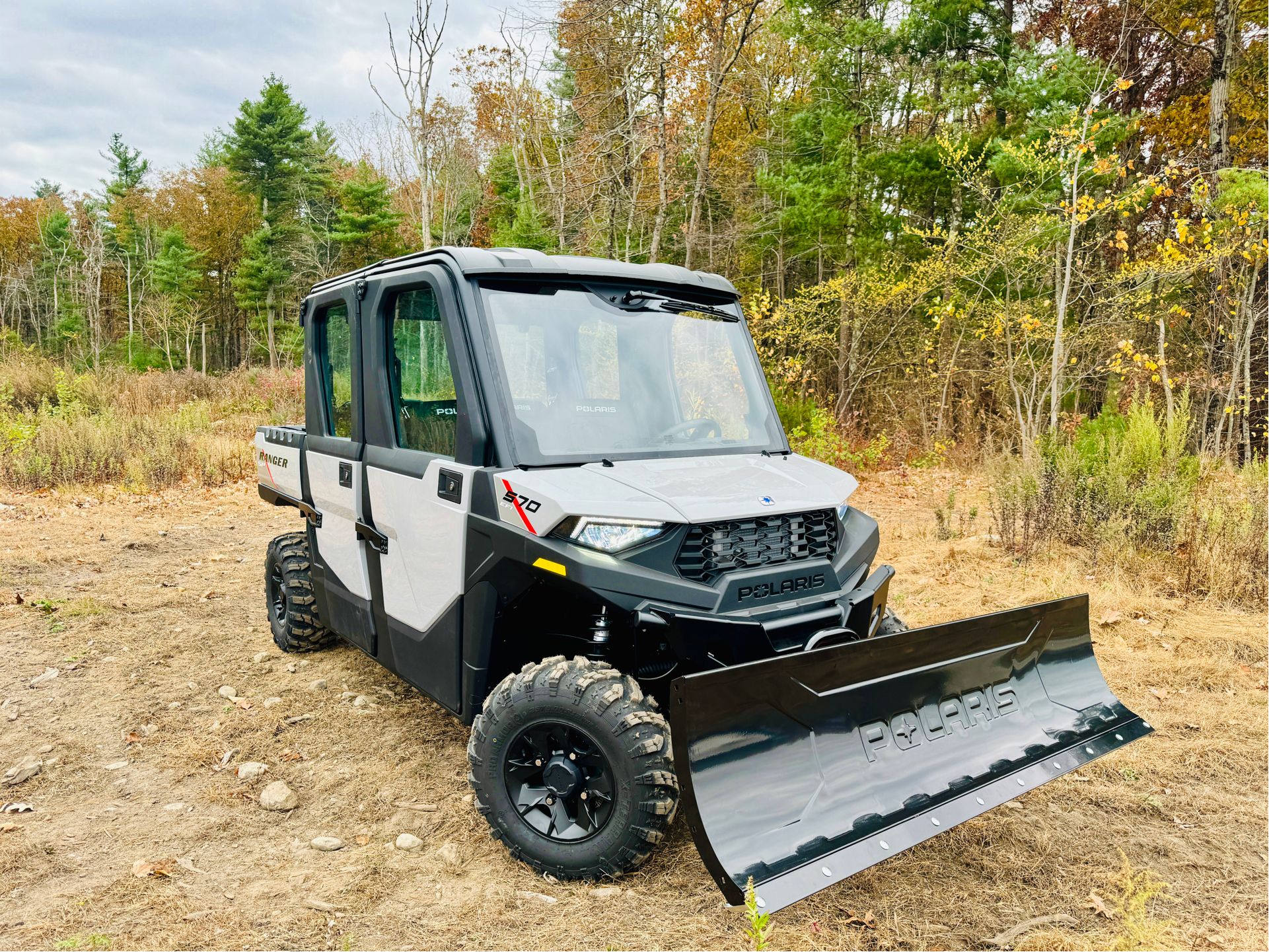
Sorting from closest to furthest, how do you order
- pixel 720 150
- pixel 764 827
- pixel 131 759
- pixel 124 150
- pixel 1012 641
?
pixel 764 827 → pixel 1012 641 → pixel 131 759 → pixel 720 150 → pixel 124 150

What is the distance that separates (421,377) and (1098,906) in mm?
3138

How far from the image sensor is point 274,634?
17.5ft

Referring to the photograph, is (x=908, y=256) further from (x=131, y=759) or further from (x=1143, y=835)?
(x=131, y=759)

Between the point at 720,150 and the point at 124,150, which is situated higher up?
the point at 124,150

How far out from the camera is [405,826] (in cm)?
318

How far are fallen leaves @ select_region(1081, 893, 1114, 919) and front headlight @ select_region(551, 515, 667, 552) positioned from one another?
1.86 m

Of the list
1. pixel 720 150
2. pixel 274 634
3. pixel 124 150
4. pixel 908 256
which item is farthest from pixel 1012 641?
pixel 124 150

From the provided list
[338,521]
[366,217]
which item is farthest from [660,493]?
[366,217]

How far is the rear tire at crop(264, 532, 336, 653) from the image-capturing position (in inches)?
195

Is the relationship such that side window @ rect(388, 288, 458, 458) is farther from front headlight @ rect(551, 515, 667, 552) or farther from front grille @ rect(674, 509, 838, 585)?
front grille @ rect(674, 509, 838, 585)

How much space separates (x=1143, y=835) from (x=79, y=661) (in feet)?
19.0

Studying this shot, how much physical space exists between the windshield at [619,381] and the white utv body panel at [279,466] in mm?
2176

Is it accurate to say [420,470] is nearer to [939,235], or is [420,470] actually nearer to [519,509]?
[519,509]

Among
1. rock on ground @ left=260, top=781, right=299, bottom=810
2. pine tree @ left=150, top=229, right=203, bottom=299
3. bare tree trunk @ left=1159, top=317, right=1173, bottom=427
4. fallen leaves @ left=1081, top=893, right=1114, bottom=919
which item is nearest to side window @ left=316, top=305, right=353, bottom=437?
rock on ground @ left=260, top=781, right=299, bottom=810
